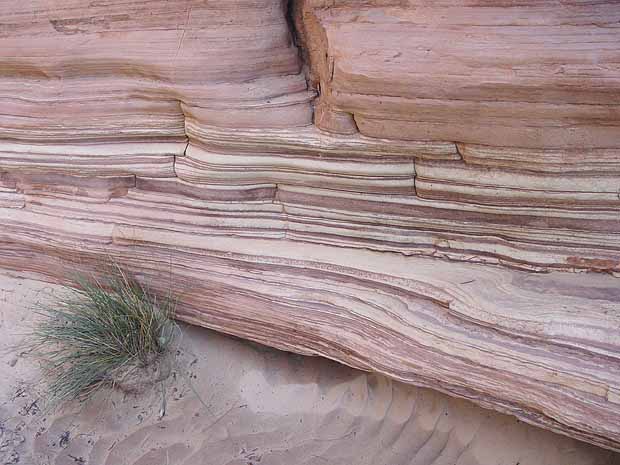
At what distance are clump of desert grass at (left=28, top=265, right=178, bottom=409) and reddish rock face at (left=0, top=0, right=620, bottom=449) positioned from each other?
175mm

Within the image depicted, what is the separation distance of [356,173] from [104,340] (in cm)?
145

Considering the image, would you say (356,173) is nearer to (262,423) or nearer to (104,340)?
(262,423)

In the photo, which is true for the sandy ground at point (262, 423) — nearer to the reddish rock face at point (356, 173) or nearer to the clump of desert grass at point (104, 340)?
the clump of desert grass at point (104, 340)

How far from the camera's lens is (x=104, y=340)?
2.84 meters

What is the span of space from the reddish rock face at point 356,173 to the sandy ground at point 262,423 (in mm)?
316

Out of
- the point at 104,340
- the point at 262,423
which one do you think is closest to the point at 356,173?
the point at 262,423

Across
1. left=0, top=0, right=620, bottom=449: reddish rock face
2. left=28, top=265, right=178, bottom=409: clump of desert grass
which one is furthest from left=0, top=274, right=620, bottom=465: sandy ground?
left=0, top=0, right=620, bottom=449: reddish rock face

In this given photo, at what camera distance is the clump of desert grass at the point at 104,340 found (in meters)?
2.84

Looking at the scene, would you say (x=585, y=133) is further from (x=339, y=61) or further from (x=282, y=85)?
(x=282, y=85)

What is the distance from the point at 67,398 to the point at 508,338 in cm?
206

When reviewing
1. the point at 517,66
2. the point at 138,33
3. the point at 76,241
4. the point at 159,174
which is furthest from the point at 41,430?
the point at 517,66

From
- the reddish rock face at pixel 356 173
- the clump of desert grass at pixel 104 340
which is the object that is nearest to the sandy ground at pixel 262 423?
the clump of desert grass at pixel 104 340

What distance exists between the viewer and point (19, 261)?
3436mm

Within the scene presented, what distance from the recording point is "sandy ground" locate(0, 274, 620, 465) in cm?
269
